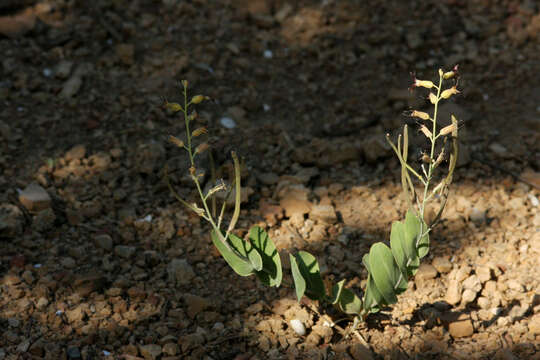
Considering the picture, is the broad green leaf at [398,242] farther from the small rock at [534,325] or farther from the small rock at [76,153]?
the small rock at [76,153]

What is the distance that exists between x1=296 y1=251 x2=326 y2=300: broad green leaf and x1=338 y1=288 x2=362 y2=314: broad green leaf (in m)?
0.08

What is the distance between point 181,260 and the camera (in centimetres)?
267

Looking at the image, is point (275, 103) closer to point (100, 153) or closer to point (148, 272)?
point (100, 153)

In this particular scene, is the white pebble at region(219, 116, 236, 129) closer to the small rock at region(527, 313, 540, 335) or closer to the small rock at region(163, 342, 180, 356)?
the small rock at region(163, 342, 180, 356)

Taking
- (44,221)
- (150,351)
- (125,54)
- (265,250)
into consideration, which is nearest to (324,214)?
(265,250)

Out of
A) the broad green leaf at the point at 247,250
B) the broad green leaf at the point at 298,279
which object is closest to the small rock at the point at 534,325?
the broad green leaf at the point at 298,279

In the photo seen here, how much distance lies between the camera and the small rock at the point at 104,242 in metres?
2.74

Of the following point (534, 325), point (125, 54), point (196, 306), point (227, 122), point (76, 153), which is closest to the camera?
point (534, 325)

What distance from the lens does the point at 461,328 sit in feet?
7.86

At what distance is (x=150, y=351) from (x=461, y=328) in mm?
1171

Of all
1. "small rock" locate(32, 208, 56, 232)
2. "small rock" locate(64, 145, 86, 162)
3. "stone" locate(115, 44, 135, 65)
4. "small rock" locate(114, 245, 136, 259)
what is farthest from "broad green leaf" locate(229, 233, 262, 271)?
"stone" locate(115, 44, 135, 65)

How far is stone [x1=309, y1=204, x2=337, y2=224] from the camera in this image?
9.46ft

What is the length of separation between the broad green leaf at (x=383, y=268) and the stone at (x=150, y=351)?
84cm

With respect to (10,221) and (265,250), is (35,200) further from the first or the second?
(265,250)
